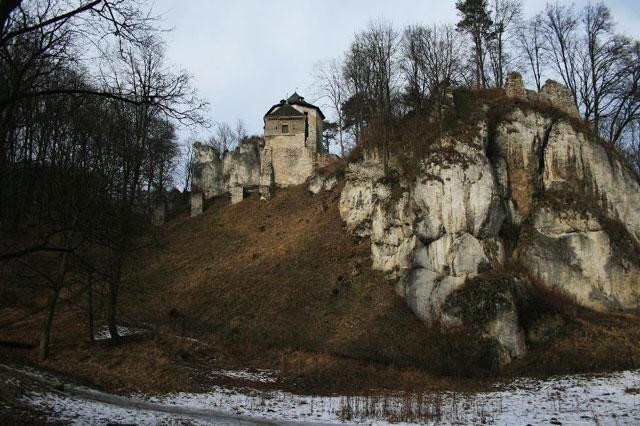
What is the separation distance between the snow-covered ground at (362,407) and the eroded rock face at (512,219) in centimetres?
486

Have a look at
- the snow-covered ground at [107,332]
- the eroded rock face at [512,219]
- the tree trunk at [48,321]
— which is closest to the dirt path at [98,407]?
the tree trunk at [48,321]

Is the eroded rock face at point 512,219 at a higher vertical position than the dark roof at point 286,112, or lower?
lower

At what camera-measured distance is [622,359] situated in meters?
18.7

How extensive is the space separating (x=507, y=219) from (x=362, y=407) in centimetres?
1411

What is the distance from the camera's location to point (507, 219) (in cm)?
2484

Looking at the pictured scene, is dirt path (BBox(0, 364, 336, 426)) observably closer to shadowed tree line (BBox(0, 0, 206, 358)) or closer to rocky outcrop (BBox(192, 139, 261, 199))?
shadowed tree line (BBox(0, 0, 206, 358))

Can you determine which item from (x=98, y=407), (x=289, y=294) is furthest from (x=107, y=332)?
(x=98, y=407)

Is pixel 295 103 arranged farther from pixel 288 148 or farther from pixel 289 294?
pixel 289 294

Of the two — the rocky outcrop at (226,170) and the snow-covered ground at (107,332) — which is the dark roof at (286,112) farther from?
the snow-covered ground at (107,332)

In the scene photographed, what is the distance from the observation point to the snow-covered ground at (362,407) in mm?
11125

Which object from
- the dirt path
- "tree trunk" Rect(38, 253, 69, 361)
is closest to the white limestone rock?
the dirt path

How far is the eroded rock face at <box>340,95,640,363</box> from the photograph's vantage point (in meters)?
22.8

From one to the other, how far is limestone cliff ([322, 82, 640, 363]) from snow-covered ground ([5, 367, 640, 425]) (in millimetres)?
4686

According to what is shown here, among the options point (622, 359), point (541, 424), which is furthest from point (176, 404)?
point (622, 359)
